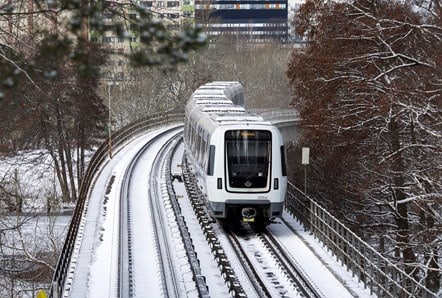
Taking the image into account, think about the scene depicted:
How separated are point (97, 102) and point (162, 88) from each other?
27606mm

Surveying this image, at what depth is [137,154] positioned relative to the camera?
1695 inches

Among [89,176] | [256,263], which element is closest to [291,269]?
[256,263]

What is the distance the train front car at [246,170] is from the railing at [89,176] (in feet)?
13.3

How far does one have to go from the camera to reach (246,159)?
22.1 metres

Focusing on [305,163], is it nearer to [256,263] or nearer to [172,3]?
[256,263]

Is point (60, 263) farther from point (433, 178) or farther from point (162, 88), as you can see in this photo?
point (162, 88)

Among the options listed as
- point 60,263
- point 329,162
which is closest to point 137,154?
point 329,162

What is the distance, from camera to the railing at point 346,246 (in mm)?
16859

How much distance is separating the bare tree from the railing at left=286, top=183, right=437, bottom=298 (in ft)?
10.3

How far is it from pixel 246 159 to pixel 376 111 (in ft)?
26.9

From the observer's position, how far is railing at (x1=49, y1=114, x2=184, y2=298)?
16416 mm

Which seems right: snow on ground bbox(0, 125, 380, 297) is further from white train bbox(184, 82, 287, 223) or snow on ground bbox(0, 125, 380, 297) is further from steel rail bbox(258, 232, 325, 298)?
white train bbox(184, 82, 287, 223)

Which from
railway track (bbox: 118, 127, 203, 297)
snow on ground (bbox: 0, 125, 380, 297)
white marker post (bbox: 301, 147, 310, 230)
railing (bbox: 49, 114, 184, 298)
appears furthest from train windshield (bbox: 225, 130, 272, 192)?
railing (bbox: 49, 114, 184, 298)

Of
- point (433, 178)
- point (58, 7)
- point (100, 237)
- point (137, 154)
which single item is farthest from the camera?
point (137, 154)
